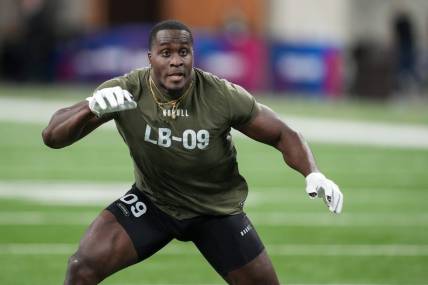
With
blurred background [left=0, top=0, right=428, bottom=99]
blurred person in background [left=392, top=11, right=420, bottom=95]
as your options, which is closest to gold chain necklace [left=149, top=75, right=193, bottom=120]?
blurred background [left=0, top=0, right=428, bottom=99]

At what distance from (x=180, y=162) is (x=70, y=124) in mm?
682

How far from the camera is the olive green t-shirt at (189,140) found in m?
7.22

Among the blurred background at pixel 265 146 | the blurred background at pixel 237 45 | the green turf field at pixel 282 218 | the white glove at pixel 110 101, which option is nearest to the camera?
the white glove at pixel 110 101

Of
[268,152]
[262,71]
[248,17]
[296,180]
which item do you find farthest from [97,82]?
[296,180]

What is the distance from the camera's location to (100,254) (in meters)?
7.13

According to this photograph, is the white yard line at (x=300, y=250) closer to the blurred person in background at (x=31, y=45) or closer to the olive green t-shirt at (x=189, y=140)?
the olive green t-shirt at (x=189, y=140)

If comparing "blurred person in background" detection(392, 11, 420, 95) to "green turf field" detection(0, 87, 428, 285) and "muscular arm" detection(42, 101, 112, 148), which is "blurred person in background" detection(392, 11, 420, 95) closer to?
"green turf field" detection(0, 87, 428, 285)

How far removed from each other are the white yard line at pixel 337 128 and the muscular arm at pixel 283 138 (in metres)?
12.3

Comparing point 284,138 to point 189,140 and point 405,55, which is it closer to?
point 189,140

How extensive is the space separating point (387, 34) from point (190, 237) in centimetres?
2894

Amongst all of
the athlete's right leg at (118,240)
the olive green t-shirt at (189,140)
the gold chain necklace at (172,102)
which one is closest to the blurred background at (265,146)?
the athlete's right leg at (118,240)

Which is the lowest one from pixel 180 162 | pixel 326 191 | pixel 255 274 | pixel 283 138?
pixel 255 274

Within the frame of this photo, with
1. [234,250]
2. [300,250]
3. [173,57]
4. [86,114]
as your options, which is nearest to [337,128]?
[300,250]

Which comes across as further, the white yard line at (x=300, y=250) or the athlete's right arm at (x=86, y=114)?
the white yard line at (x=300, y=250)
